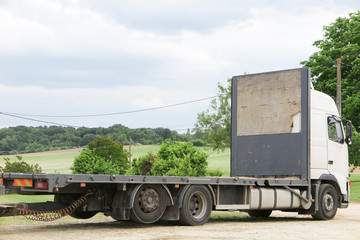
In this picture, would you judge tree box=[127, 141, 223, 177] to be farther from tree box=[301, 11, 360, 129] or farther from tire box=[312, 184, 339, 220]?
tire box=[312, 184, 339, 220]

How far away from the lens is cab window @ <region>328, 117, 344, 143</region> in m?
16.9

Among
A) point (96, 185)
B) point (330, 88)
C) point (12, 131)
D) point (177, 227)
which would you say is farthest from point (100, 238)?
point (12, 131)

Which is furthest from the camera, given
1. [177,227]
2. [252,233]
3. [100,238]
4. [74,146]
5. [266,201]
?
[74,146]

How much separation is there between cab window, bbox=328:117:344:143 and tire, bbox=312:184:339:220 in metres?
1.45

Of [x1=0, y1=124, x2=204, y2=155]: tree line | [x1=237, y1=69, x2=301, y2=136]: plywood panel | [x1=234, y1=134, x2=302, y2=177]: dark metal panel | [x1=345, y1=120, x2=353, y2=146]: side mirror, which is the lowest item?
[x1=234, y1=134, x2=302, y2=177]: dark metal panel

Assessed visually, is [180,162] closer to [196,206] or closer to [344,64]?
[344,64]

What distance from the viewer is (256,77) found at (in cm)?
1703

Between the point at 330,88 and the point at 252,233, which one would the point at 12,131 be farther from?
the point at 252,233

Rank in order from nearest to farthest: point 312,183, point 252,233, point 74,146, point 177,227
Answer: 1. point 252,233
2. point 177,227
3. point 312,183
4. point 74,146

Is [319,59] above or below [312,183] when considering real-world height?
above

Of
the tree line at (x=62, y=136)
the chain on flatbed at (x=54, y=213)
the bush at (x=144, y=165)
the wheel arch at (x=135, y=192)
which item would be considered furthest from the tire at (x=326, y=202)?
the tree line at (x=62, y=136)

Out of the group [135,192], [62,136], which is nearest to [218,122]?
Answer: [62,136]

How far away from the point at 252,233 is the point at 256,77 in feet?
20.9

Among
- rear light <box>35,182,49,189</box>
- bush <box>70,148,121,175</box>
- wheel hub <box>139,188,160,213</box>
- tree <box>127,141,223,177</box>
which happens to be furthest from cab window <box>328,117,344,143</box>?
bush <box>70,148,121,175</box>
